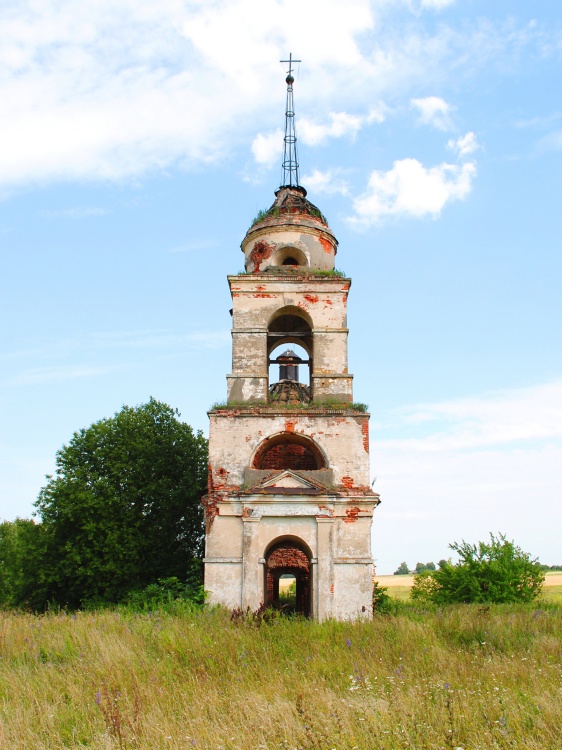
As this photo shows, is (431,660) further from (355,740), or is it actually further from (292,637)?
(355,740)

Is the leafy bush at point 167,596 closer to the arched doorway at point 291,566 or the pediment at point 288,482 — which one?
the pediment at point 288,482

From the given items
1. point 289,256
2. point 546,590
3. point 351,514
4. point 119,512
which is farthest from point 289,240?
point 546,590

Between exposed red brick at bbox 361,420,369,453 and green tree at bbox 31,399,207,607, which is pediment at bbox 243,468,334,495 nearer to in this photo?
exposed red brick at bbox 361,420,369,453

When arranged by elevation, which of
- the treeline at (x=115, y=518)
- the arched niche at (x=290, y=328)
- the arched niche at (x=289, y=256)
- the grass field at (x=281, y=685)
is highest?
the arched niche at (x=289, y=256)

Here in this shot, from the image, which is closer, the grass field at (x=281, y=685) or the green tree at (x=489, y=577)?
the grass field at (x=281, y=685)

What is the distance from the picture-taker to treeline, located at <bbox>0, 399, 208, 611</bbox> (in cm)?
1742

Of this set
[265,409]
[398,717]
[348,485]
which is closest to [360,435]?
[348,485]

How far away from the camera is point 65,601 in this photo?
17984 millimetres

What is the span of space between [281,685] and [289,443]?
1052 centimetres

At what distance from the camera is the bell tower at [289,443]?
13.5 meters

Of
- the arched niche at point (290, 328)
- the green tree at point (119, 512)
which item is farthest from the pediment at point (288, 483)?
the green tree at point (119, 512)

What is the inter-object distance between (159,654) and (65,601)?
36.3ft

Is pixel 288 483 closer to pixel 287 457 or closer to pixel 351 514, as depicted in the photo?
pixel 351 514

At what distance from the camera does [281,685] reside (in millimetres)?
6508
